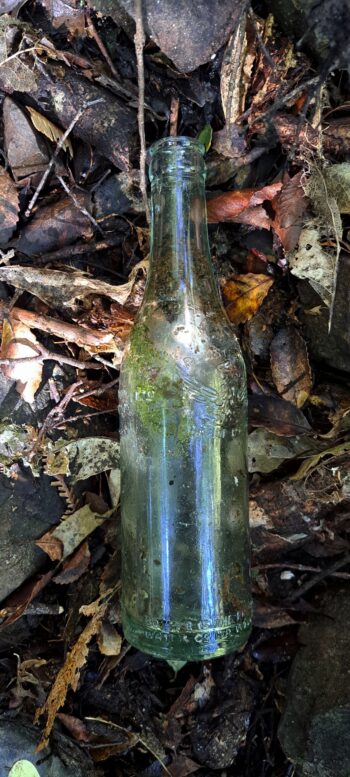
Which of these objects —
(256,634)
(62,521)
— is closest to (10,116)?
(62,521)

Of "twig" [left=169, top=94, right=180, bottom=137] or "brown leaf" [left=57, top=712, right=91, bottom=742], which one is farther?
"brown leaf" [left=57, top=712, right=91, bottom=742]

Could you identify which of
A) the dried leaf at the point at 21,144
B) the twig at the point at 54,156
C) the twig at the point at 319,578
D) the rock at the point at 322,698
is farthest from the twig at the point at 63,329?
the rock at the point at 322,698

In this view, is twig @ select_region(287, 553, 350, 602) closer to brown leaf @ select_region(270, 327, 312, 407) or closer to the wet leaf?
the wet leaf

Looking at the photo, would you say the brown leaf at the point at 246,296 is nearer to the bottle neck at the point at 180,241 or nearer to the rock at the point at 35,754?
the bottle neck at the point at 180,241

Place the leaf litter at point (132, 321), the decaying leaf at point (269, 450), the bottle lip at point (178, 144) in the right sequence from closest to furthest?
the bottle lip at point (178, 144) → the leaf litter at point (132, 321) → the decaying leaf at point (269, 450)

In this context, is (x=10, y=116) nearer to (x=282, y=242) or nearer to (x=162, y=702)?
(x=282, y=242)

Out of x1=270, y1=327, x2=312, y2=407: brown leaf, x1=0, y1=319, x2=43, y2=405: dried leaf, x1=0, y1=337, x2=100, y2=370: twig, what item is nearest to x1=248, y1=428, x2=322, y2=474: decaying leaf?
x1=270, y1=327, x2=312, y2=407: brown leaf
